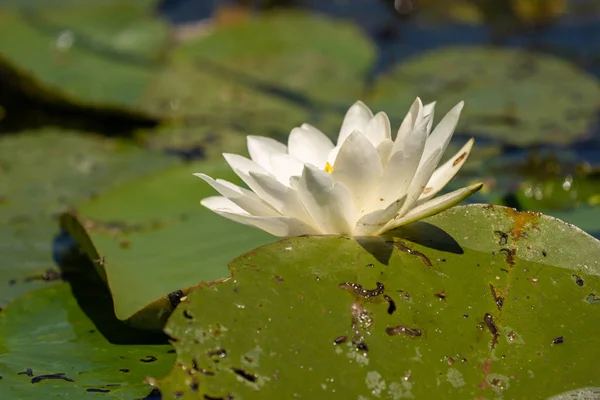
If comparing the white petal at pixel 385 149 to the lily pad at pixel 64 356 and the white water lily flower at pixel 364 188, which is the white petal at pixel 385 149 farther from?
the lily pad at pixel 64 356

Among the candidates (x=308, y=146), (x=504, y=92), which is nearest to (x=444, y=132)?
(x=308, y=146)

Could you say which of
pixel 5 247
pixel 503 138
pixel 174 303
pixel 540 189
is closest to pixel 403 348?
pixel 174 303

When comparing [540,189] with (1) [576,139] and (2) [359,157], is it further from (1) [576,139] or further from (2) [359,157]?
(2) [359,157]

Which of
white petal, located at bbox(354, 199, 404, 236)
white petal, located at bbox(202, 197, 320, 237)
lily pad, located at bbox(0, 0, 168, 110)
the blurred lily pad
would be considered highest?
lily pad, located at bbox(0, 0, 168, 110)

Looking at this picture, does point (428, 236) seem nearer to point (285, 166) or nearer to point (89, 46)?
point (285, 166)

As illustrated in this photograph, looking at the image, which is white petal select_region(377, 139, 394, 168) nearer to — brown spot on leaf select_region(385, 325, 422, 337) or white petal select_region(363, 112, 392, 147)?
white petal select_region(363, 112, 392, 147)

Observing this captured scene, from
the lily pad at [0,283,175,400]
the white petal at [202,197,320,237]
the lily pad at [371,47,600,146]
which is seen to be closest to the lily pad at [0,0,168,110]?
the lily pad at [371,47,600,146]

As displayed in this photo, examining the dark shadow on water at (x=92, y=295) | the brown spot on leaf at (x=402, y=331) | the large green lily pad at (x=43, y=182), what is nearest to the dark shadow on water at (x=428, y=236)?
the brown spot on leaf at (x=402, y=331)
